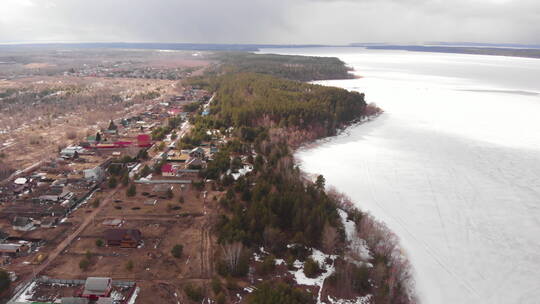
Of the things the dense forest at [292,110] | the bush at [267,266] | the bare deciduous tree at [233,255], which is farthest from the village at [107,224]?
the dense forest at [292,110]

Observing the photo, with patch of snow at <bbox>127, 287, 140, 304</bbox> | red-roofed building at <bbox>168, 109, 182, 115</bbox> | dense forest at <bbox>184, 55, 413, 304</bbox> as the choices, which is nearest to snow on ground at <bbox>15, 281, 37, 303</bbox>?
patch of snow at <bbox>127, 287, 140, 304</bbox>

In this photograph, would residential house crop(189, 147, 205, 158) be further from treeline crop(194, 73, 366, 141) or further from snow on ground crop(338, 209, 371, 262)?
snow on ground crop(338, 209, 371, 262)

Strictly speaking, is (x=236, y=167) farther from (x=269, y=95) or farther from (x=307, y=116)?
(x=269, y=95)

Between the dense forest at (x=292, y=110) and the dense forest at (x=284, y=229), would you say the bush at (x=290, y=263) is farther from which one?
the dense forest at (x=292, y=110)

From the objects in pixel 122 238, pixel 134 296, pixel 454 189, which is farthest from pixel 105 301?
pixel 454 189

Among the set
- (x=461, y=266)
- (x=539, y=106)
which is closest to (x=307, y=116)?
(x=461, y=266)
